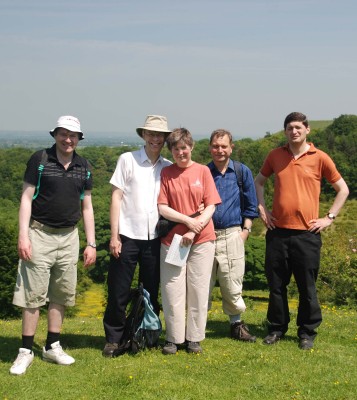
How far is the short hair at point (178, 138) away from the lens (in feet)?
19.7

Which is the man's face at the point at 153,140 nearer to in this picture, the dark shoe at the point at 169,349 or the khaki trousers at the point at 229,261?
the khaki trousers at the point at 229,261

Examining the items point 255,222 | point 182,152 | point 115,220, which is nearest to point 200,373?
point 115,220

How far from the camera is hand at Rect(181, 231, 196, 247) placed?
6043 millimetres

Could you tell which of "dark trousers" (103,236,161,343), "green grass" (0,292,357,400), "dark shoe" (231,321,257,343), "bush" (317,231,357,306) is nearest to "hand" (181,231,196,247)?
"dark trousers" (103,236,161,343)

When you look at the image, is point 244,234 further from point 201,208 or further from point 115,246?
point 115,246

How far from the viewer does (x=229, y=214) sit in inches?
263

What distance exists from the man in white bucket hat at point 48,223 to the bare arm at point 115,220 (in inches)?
14.5

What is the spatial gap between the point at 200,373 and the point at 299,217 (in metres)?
2.14

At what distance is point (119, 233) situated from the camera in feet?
20.4

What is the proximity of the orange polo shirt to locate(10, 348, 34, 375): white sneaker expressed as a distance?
10.7 ft

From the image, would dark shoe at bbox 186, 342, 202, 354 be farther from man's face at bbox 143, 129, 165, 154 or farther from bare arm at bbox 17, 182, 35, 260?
man's face at bbox 143, 129, 165, 154

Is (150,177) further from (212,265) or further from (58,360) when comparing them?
(58,360)

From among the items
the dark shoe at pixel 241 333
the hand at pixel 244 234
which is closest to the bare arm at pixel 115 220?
the hand at pixel 244 234

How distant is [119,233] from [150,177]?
0.73 m
